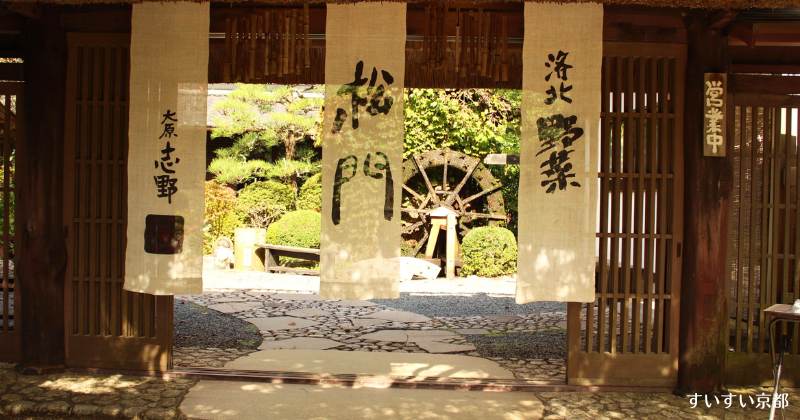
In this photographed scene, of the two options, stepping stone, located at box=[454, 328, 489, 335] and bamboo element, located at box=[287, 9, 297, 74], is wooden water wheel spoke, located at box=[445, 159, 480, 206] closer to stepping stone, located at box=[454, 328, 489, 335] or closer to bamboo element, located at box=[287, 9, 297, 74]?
stepping stone, located at box=[454, 328, 489, 335]

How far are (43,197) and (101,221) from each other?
50 cm

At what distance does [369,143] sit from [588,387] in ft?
8.96

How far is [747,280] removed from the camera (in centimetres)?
634

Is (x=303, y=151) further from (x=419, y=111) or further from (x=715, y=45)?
(x=715, y=45)

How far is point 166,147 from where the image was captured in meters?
5.85

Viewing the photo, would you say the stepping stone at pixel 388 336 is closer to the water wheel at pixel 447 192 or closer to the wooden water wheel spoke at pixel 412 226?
the water wheel at pixel 447 192

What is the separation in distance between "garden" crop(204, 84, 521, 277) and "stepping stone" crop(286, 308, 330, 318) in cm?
626

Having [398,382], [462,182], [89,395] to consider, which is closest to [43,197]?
[89,395]

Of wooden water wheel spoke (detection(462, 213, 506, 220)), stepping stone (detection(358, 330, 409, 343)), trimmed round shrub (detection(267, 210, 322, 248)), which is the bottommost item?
stepping stone (detection(358, 330, 409, 343))

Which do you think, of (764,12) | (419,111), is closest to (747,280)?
(764,12)

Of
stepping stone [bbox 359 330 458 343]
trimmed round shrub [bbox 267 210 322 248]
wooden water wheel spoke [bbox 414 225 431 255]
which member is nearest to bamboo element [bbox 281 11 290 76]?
stepping stone [bbox 359 330 458 343]

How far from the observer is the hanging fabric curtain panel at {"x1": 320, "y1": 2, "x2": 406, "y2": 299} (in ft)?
18.4

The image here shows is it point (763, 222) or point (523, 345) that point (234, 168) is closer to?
point (523, 345)

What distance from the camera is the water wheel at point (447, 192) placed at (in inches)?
706
